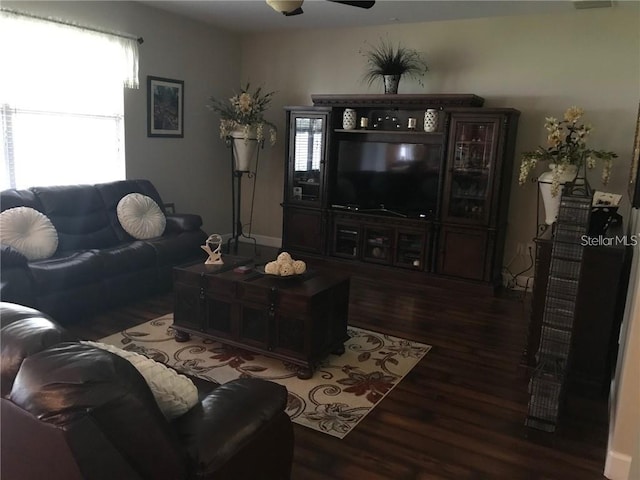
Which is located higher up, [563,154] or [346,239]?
→ [563,154]

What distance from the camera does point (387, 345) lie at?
3824 mm

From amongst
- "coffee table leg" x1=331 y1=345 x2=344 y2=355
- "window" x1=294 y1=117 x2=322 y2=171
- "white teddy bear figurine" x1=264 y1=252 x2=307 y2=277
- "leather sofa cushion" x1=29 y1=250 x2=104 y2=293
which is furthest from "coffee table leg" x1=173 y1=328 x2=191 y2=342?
"window" x1=294 y1=117 x2=322 y2=171

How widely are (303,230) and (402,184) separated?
1.28 metres

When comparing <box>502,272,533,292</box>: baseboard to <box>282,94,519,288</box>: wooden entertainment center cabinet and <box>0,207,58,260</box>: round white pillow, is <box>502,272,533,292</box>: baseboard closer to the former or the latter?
<box>282,94,519,288</box>: wooden entertainment center cabinet

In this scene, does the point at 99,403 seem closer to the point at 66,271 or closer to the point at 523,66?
the point at 66,271

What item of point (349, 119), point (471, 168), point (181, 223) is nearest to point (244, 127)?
point (349, 119)

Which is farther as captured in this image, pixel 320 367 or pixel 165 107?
pixel 165 107

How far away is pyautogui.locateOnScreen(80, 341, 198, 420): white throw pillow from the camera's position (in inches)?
63.0

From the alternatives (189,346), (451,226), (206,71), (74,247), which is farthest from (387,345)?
(206,71)

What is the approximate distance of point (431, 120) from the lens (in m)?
5.29

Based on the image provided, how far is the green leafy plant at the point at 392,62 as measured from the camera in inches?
218

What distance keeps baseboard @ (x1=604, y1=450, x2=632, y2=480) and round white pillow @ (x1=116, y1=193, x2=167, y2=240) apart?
393 cm

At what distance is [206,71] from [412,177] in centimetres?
279

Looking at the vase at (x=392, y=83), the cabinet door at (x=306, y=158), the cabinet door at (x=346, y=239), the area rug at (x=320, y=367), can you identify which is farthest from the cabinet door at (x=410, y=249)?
the area rug at (x=320, y=367)
